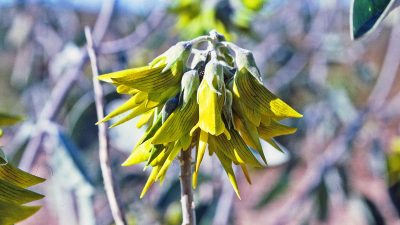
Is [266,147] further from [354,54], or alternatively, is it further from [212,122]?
[354,54]

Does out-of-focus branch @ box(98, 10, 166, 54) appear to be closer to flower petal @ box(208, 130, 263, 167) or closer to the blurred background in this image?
the blurred background

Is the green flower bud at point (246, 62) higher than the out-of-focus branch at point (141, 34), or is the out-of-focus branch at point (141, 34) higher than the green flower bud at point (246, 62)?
the out-of-focus branch at point (141, 34)

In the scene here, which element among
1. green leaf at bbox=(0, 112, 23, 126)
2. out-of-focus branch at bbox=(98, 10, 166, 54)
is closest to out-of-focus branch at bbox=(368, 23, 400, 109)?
out-of-focus branch at bbox=(98, 10, 166, 54)

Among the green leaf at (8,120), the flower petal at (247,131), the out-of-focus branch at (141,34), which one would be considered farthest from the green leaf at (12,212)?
the out-of-focus branch at (141,34)

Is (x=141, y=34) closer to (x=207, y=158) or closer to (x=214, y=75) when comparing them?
(x=207, y=158)

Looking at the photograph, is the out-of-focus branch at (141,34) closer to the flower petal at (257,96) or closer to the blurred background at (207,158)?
the blurred background at (207,158)

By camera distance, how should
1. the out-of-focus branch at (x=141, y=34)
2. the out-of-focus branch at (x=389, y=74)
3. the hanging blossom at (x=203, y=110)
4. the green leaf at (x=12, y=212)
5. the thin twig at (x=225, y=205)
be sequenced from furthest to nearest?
the out-of-focus branch at (x=389, y=74)
the out-of-focus branch at (x=141, y=34)
the thin twig at (x=225, y=205)
the hanging blossom at (x=203, y=110)
the green leaf at (x=12, y=212)

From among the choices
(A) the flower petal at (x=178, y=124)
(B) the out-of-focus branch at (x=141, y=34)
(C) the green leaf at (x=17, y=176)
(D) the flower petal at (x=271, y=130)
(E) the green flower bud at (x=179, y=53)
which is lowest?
(D) the flower petal at (x=271, y=130)
